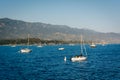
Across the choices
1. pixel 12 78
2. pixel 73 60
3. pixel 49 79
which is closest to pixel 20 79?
pixel 12 78

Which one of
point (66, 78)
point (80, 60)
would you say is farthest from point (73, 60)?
point (66, 78)

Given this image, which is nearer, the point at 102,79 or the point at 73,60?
the point at 102,79

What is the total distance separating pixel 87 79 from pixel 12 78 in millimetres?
19186

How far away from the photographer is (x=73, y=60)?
118 metres

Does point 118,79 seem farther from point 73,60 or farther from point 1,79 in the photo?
point 73,60

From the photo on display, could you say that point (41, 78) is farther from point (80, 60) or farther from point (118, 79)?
point (80, 60)

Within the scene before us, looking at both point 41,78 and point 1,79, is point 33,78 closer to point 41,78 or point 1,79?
point 41,78

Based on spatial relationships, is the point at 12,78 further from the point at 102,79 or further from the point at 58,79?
the point at 102,79

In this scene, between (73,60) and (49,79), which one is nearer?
(49,79)

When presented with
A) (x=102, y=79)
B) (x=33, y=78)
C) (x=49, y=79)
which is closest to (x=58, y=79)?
(x=49, y=79)

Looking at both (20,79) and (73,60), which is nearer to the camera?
(20,79)

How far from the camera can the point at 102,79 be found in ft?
211

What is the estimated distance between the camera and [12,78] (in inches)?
2611

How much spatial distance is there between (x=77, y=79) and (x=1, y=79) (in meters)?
19.1
